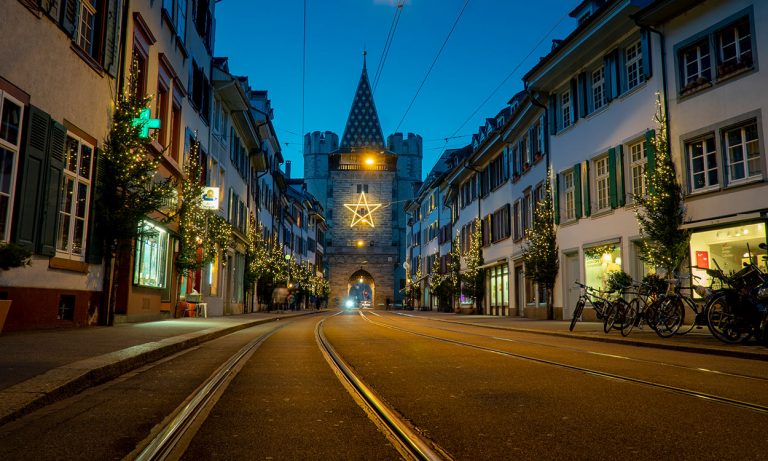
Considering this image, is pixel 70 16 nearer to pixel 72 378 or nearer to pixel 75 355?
pixel 75 355

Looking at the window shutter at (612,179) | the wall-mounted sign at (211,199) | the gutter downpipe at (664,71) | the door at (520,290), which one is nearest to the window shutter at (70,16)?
the wall-mounted sign at (211,199)

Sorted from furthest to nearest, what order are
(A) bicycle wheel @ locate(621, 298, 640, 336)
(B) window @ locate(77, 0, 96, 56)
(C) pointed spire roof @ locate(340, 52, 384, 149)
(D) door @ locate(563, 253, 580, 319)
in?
(C) pointed spire roof @ locate(340, 52, 384, 149) → (D) door @ locate(563, 253, 580, 319) → (A) bicycle wheel @ locate(621, 298, 640, 336) → (B) window @ locate(77, 0, 96, 56)

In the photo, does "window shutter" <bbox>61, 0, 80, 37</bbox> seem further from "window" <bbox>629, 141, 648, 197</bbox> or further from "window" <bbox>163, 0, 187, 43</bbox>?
"window" <bbox>629, 141, 648, 197</bbox>

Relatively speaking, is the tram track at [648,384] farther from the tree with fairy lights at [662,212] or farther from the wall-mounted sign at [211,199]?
the wall-mounted sign at [211,199]

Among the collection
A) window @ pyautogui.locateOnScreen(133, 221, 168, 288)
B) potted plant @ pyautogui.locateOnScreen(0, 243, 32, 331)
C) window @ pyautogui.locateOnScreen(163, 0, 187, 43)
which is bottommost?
potted plant @ pyautogui.locateOnScreen(0, 243, 32, 331)

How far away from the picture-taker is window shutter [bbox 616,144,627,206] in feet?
65.2

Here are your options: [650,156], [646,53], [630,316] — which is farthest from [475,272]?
[630,316]

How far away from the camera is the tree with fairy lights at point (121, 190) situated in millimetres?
13680

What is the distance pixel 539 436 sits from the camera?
377 centimetres

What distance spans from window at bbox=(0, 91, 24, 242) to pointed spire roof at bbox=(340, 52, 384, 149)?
7107cm

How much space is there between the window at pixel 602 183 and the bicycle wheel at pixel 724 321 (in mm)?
10924

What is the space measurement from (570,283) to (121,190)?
16103mm

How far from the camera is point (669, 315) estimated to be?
12.1 meters

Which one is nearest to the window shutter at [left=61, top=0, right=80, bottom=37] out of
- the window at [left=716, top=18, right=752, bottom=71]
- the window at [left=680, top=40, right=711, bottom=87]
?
the window at [left=680, top=40, right=711, bottom=87]
